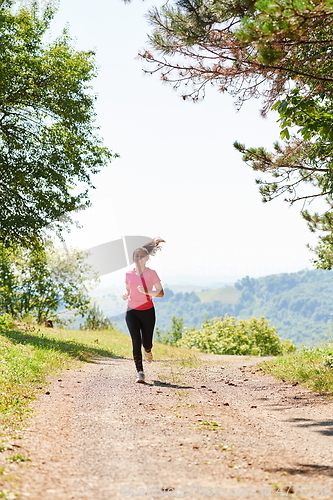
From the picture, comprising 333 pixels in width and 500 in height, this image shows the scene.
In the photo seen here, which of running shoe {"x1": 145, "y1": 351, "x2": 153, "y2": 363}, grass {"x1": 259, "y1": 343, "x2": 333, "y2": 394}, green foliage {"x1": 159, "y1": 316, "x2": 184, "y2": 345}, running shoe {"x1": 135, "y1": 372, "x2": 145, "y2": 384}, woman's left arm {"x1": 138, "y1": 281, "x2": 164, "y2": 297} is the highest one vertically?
woman's left arm {"x1": 138, "y1": 281, "x2": 164, "y2": 297}

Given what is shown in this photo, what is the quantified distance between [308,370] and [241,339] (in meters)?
19.5

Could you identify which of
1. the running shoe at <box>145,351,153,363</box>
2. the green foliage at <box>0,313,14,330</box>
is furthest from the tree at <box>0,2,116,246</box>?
the running shoe at <box>145,351,153,363</box>

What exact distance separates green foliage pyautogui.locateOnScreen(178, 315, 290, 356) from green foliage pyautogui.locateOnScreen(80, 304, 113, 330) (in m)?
6.91

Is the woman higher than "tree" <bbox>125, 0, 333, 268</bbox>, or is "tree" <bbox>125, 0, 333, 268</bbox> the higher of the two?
"tree" <bbox>125, 0, 333, 268</bbox>

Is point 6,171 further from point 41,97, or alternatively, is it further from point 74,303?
point 74,303

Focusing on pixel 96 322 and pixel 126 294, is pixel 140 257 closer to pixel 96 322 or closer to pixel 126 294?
pixel 126 294

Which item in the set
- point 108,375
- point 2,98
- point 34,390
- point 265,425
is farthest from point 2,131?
point 265,425

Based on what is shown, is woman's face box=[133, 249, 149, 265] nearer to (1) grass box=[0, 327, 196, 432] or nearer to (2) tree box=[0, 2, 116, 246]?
(1) grass box=[0, 327, 196, 432]

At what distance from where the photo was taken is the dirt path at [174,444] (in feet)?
12.5

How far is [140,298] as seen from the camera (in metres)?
9.88

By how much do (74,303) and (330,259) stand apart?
24.8 m

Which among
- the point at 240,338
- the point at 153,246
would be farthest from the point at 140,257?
the point at 240,338

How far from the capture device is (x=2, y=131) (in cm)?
1964

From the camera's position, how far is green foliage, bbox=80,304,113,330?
3553 centimetres
